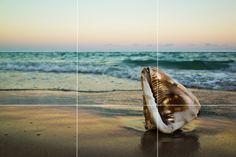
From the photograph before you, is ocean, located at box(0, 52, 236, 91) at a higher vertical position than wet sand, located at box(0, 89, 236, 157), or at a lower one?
higher

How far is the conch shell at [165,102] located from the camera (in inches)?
114

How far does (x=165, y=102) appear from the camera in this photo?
115 inches

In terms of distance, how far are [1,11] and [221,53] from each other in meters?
1.34

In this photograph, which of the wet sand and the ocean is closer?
the wet sand

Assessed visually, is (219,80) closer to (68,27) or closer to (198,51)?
(198,51)

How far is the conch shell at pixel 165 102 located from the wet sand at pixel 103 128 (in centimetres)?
4

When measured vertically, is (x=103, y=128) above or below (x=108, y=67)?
below

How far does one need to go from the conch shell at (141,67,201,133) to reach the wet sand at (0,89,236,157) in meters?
0.04

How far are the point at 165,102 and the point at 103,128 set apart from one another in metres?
0.40

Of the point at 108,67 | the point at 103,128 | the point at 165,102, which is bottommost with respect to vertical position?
the point at 103,128

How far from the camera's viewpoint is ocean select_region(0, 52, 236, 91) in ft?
9.73

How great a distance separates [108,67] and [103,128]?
14.4 inches

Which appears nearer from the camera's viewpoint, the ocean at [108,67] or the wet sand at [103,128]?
the wet sand at [103,128]

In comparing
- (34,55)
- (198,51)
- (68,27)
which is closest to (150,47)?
(198,51)
